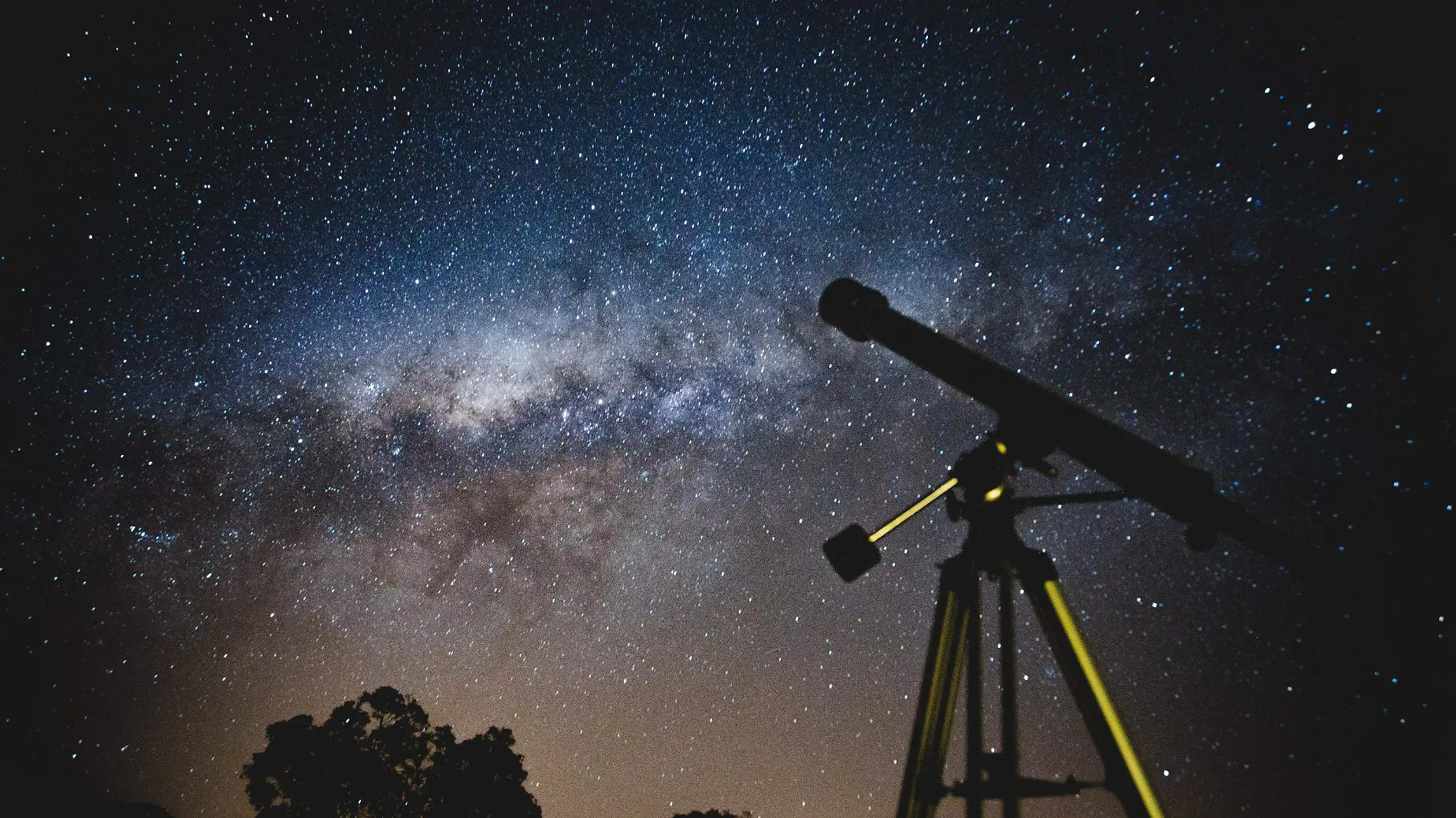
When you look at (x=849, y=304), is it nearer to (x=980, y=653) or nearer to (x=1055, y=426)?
(x=1055, y=426)

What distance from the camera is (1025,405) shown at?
2117mm

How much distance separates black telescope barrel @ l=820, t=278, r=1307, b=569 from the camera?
1.96 meters

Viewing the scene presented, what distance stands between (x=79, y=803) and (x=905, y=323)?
4104cm

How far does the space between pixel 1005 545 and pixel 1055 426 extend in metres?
0.46

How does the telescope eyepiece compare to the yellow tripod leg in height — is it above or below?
above

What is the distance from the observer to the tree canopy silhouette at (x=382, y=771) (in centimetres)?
1297

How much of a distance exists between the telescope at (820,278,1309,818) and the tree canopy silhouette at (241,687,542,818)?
48.8 feet

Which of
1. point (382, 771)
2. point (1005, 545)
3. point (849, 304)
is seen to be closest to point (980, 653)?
point (1005, 545)

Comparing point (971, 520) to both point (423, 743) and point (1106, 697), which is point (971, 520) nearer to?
point (1106, 697)

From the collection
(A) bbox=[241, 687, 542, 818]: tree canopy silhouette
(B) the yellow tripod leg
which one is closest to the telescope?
(B) the yellow tripod leg

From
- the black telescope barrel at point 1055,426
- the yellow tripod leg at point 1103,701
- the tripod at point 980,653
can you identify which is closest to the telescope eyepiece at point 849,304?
the black telescope barrel at point 1055,426

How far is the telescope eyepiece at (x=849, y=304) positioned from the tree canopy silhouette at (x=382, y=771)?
1512 cm

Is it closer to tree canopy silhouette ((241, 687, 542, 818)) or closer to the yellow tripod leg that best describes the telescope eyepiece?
the yellow tripod leg

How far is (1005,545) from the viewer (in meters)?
1.97
